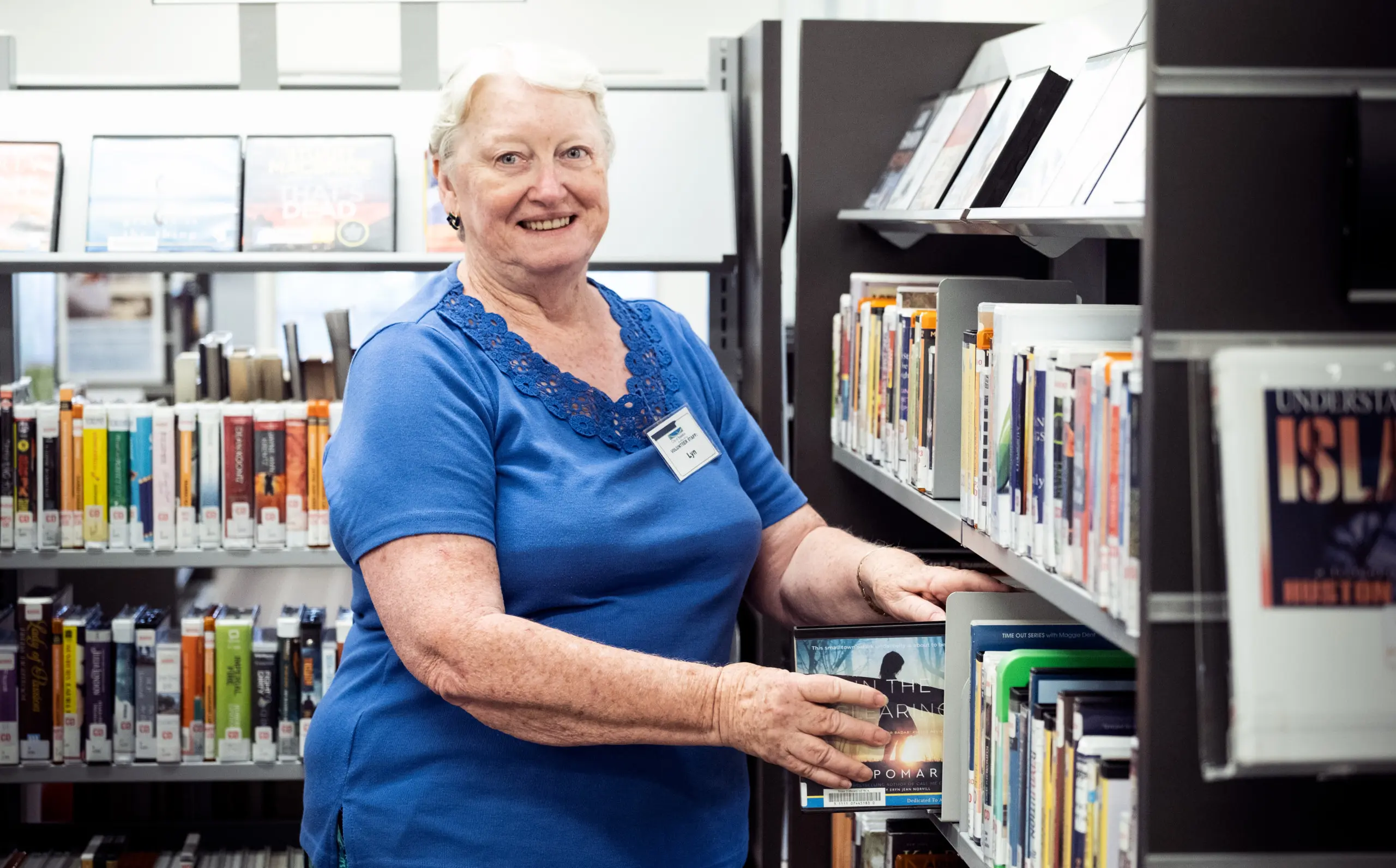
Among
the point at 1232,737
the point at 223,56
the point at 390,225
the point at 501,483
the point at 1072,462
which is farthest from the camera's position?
the point at 223,56

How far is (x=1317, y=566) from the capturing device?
108 centimetres

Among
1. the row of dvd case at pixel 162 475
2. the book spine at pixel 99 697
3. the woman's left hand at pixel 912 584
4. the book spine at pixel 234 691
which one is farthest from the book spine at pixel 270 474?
the woman's left hand at pixel 912 584

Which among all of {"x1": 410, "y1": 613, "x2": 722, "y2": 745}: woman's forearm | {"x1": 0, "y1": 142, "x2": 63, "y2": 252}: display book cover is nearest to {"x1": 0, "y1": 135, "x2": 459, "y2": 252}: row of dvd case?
{"x1": 0, "y1": 142, "x2": 63, "y2": 252}: display book cover

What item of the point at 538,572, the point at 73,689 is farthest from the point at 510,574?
the point at 73,689

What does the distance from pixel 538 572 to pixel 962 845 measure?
698mm

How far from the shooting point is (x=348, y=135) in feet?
9.98

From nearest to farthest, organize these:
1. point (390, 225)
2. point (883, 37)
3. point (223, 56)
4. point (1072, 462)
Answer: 1. point (1072, 462)
2. point (883, 37)
3. point (390, 225)
4. point (223, 56)

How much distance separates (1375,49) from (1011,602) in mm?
816

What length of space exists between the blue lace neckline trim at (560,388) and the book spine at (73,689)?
1703 mm

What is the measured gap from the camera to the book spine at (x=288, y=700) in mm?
2988

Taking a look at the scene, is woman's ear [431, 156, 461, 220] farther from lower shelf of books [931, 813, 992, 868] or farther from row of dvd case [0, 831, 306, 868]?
row of dvd case [0, 831, 306, 868]

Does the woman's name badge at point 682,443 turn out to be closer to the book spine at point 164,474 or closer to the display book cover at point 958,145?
the display book cover at point 958,145

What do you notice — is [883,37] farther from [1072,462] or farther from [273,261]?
[1072,462]

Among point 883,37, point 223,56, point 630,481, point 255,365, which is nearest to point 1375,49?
point 630,481
